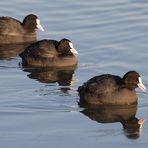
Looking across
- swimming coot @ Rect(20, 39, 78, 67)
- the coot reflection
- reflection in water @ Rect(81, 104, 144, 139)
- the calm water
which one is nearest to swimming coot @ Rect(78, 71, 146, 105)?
reflection in water @ Rect(81, 104, 144, 139)

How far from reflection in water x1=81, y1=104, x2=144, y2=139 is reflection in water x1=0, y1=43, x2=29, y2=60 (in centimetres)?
482

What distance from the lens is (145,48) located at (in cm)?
1980

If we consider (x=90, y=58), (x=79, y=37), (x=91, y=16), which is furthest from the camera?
(x=91, y=16)

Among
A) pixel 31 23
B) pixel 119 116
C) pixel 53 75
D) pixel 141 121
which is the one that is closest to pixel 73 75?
pixel 53 75

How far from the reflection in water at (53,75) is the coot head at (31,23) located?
322 centimetres

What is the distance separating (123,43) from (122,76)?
277cm

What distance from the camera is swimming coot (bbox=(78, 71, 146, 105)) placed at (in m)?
16.2

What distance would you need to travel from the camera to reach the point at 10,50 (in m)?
21.3

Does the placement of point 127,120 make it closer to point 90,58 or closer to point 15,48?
point 90,58

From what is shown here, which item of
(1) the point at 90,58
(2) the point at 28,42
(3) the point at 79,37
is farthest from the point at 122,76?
(2) the point at 28,42

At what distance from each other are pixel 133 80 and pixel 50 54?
3.97 meters

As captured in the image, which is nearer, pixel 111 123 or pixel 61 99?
pixel 111 123

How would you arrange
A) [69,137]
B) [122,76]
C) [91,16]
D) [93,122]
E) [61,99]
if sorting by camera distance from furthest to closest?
[91,16]
[122,76]
[61,99]
[93,122]
[69,137]

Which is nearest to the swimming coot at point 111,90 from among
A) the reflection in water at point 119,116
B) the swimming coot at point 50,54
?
the reflection in water at point 119,116
